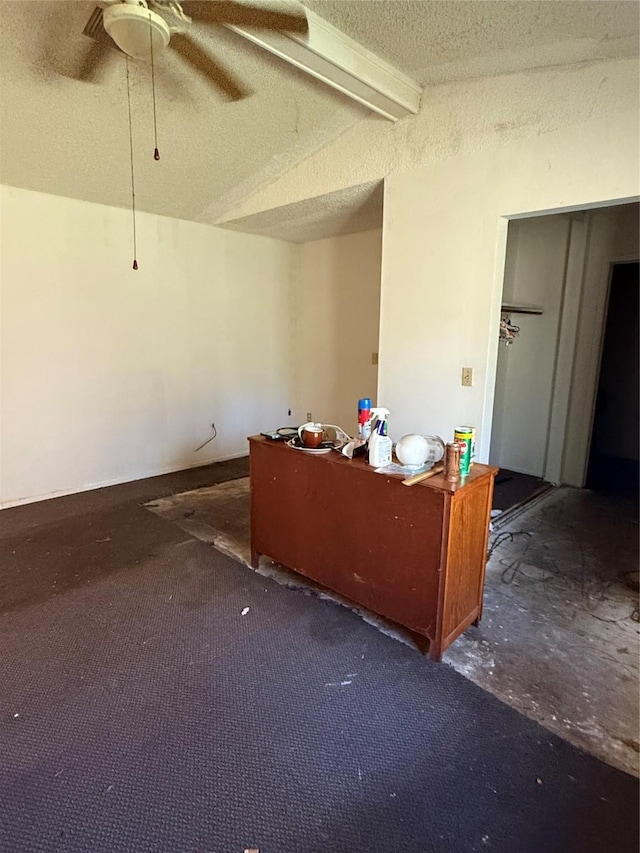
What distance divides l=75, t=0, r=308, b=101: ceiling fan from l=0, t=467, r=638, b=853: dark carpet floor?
8.31ft

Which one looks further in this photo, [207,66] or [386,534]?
[207,66]

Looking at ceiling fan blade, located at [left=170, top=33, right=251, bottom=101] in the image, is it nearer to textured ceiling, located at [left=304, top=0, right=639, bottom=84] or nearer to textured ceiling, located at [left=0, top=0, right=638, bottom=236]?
textured ceiling, located at [left=0, top=0, right=638, bottom=236]

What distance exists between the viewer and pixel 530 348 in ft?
14.5

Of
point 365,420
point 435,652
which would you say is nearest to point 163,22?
point 365,420

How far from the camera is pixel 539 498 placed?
3955mm

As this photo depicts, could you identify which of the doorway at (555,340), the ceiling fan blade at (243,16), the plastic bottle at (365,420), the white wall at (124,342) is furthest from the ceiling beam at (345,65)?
the white wall at (124,342)

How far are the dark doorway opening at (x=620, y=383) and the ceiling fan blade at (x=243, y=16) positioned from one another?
175 inches

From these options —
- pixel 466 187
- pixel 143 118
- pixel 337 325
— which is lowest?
pixel 337 325

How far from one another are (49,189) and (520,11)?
129 inches

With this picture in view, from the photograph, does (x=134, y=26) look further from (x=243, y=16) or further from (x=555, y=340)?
(x=555, y=340)

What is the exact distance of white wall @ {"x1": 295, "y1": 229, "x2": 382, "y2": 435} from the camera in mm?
4746

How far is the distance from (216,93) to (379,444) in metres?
2.27

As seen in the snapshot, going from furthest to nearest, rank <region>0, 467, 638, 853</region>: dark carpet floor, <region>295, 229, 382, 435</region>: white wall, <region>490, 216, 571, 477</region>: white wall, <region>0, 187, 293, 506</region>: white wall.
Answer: <region>295, 229, 382, 435</region>: white wall, <region>490, 216, 571, 477</region>: white wall, <region>0, 187, 293, 506</region>: white wall, <region>0, 467, 638, 853</region>: dark carpet floor

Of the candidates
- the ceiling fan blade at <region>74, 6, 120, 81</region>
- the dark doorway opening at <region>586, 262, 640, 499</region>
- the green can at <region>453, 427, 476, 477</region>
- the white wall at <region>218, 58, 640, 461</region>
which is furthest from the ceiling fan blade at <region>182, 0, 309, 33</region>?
the dark doorway opening at <region>586, 262, 640, 499</region>
